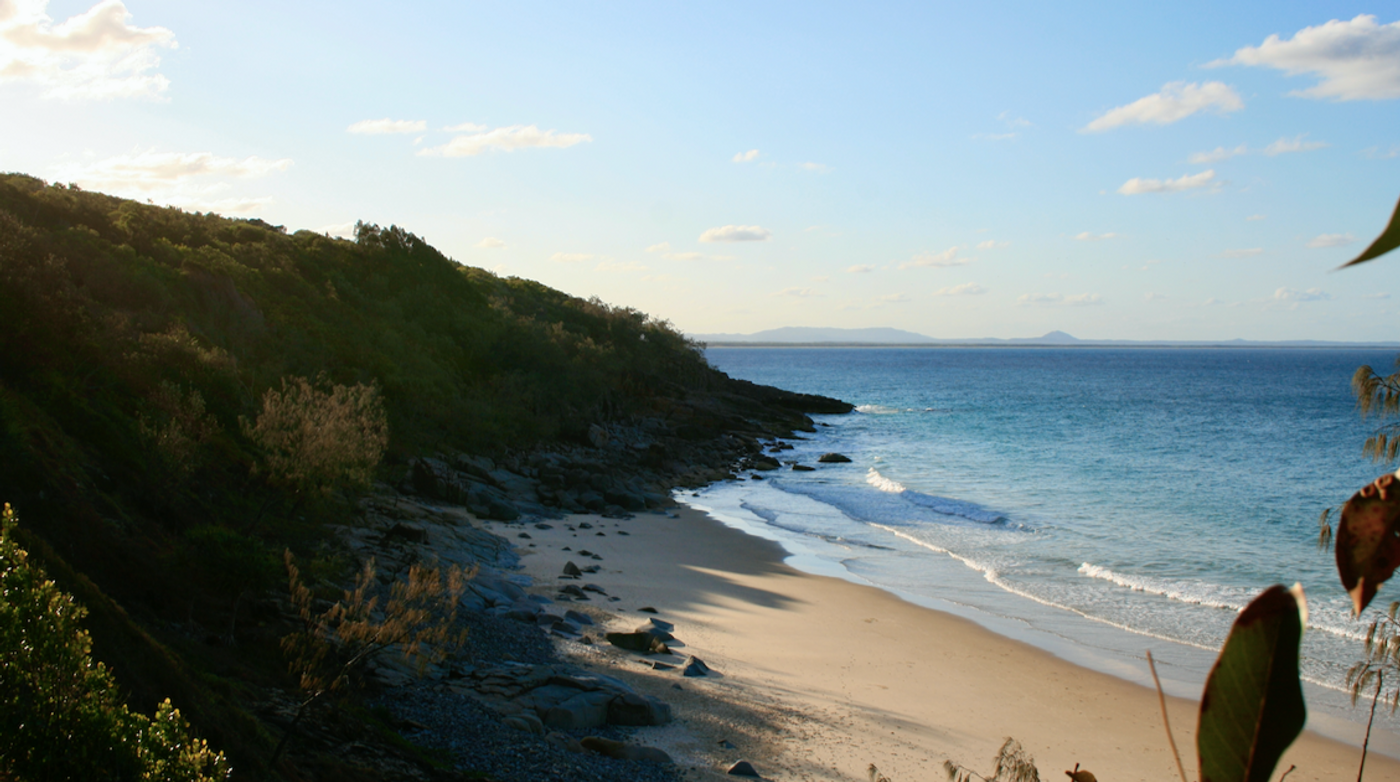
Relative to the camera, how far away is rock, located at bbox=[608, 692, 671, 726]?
34.6 feet

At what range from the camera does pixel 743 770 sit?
955 centimetres

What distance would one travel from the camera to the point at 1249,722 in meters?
0.73

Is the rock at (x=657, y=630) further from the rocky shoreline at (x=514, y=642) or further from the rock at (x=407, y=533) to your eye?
the rock at (x=407, y=533)

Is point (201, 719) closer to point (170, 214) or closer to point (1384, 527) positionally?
point (1384, 527)

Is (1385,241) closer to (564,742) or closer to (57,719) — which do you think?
(57,719)

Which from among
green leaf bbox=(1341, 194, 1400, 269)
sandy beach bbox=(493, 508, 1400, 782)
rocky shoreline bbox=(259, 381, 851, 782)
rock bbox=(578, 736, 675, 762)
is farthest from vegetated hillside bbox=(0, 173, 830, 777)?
green leaf bbox=(1341, 194, 1400, 269)

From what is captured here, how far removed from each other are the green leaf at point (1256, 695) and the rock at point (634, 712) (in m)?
10.5

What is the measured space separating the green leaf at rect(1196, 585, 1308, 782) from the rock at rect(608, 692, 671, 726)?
1051cm

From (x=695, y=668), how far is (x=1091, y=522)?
19796 mm

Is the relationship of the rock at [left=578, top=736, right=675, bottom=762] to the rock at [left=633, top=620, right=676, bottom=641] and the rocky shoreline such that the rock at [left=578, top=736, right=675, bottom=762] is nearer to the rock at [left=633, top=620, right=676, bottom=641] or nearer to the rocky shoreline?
the rocky shoreline

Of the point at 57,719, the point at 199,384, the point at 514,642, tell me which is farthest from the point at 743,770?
the point at 199,384

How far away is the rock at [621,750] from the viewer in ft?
30.9

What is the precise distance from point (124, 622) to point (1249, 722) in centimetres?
675

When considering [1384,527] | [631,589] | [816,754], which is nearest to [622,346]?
[631,589]
